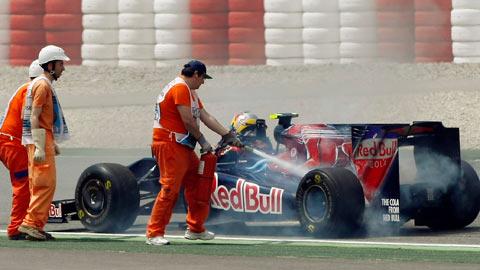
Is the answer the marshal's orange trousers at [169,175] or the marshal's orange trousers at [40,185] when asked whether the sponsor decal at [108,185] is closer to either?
the marshal's orange trousers at [40,185]

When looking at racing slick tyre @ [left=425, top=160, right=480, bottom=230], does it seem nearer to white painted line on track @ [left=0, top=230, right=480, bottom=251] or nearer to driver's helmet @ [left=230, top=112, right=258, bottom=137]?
white painted line on track @ [left=0, top=230, right=480, bottom=251]

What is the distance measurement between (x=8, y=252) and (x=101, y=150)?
1156 cm

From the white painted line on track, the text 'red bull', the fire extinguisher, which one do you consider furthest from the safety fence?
the fire extinguisher

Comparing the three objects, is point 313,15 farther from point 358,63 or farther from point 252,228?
point 252,228

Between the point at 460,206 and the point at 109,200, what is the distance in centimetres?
309

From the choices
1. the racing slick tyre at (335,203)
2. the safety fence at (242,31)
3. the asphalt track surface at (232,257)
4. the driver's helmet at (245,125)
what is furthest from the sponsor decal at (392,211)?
the safety fence at (242,31)

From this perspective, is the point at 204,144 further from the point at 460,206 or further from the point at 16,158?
the point at 460,206

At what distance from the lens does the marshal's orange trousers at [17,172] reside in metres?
12.3

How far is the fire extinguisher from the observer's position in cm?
1195

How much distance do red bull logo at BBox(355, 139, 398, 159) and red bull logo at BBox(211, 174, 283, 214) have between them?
827 mm

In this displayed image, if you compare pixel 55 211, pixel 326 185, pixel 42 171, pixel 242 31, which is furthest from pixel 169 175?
pixel 242 31

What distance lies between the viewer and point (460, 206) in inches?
503

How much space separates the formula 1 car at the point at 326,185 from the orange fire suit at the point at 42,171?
969 mm

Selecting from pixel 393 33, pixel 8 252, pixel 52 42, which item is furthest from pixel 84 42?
pixel 8 252
